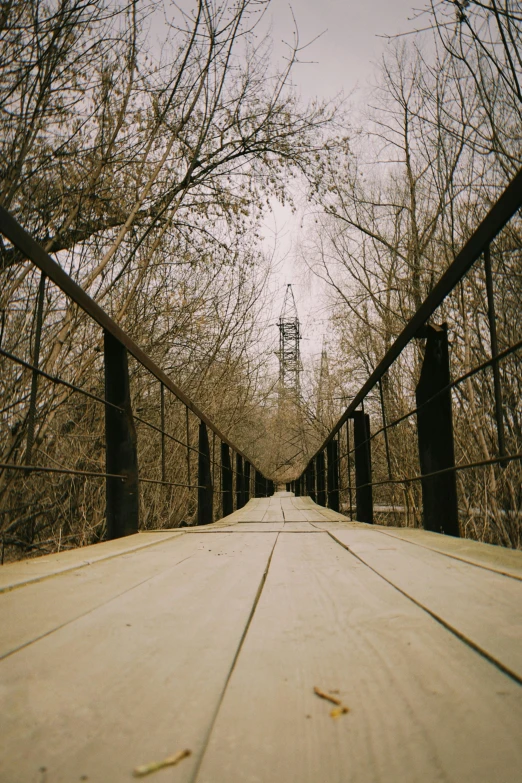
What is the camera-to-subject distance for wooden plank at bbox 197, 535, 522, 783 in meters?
0.47

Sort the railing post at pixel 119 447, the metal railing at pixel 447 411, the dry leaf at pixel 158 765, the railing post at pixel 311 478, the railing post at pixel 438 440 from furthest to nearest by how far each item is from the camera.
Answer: the railing post at pixel 311 478 → the railing post at pixel 119 447 → the railing post at pixel 438 440 → the metal railing at pixel 447 411 → the dry leaf at pixel 158 765

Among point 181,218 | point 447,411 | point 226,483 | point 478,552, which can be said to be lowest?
point 478,552

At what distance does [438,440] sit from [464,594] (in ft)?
4.37

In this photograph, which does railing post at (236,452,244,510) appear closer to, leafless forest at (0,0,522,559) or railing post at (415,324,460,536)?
leafless forest at (0,0,522,559)

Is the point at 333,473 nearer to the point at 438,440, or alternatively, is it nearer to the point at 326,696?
the point at 438,440

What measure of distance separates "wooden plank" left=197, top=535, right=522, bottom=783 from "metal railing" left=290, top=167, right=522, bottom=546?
73 cm

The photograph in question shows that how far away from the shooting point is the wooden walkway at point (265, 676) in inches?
19.0

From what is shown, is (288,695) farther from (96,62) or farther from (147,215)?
(147,215)

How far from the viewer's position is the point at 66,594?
114cm

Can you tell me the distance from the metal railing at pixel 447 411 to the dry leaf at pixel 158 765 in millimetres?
1114

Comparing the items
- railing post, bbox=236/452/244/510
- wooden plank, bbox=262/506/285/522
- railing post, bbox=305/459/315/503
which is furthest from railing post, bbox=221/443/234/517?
railing post, bbox=305/459/315/503

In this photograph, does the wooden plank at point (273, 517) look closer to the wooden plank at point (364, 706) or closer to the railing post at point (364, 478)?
the railing post at point (364, 478)

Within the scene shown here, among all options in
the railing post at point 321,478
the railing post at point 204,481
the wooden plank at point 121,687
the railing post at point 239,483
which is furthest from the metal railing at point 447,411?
the railing post at point 239,483

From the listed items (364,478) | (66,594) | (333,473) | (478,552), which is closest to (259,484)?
(333,473)
